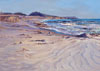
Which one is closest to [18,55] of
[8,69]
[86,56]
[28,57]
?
[28,57]

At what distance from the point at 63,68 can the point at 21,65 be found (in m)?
0.90

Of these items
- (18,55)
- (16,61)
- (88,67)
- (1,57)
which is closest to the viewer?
(88,67)

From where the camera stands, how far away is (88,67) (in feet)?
12.6

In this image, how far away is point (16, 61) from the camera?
13.6 ft

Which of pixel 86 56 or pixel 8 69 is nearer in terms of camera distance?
pixel 8 69

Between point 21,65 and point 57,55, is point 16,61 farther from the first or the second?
point 57,55

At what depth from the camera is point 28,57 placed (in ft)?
14.9

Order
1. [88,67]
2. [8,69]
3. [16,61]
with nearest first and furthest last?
[8,69]
[88,67]
[16,61]

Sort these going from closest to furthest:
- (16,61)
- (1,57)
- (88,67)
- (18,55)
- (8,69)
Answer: (8,69)
(88,67)
(16,61)
(1,57)
(18,55)

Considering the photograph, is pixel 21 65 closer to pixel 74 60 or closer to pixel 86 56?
pixel 74 60

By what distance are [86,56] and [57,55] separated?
771 millimetres

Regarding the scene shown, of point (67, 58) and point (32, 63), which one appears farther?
point (67, 58)

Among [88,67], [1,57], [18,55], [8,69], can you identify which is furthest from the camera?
[18,55]

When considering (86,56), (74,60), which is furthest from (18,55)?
(86,56)
